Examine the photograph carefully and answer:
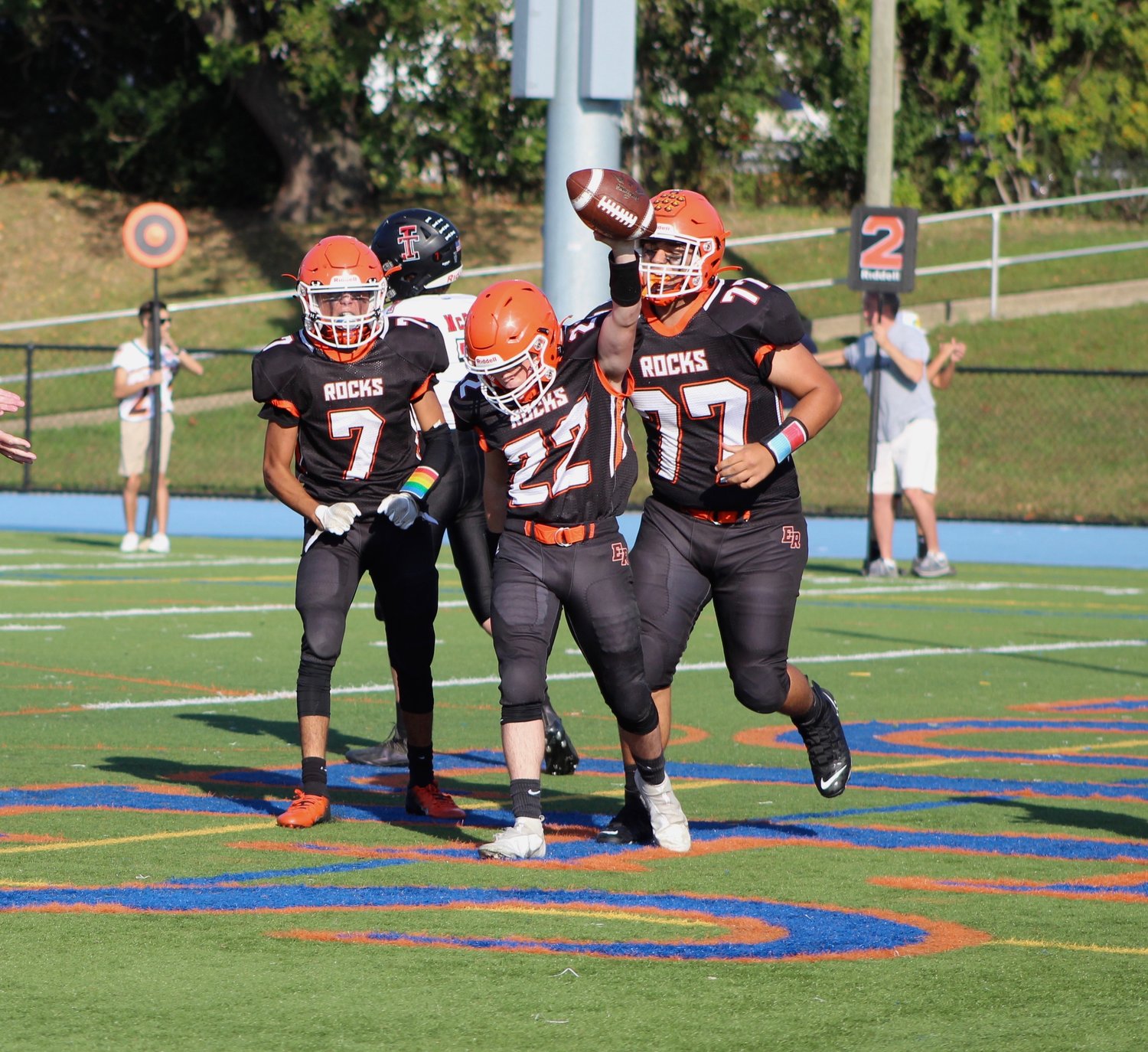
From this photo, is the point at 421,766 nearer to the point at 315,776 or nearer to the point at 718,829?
the point at 315,776

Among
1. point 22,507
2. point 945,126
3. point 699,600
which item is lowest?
point 22,507

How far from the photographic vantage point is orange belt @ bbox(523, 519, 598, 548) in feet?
20.1

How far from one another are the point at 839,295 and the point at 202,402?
9734 mm

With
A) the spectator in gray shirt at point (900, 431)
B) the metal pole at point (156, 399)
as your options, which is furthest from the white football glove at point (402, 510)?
the metal pole at point (156, 399)

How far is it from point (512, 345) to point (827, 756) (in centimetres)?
189

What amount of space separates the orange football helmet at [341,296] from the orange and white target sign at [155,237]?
12.5m

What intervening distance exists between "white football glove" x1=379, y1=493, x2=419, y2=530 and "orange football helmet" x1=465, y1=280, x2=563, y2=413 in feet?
2.01

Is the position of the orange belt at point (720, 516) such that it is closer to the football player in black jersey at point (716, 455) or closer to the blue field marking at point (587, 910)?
the football player in black jersey at point (716, 455)

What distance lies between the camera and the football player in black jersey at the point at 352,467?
265 inches

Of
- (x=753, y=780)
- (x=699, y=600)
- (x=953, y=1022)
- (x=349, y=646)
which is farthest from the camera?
(x=349, y=646)

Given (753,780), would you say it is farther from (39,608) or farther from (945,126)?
(945,126)

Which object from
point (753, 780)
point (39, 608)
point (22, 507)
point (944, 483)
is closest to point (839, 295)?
point (944, 483)

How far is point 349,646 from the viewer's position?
12.2m

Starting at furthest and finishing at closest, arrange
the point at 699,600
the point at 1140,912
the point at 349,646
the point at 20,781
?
1. the point at 349,646
2. the point at 20,781
3. the point at 699,600
4. the point at 1140,912
